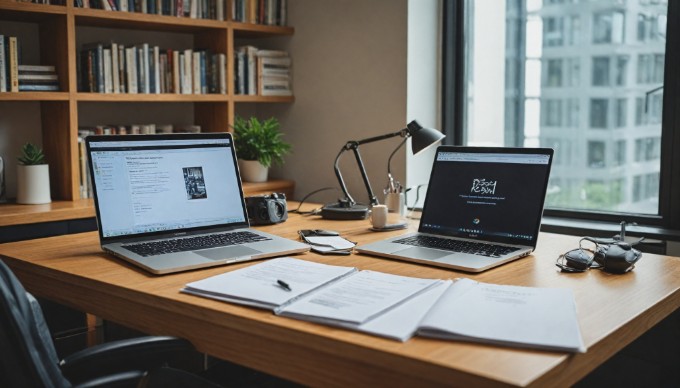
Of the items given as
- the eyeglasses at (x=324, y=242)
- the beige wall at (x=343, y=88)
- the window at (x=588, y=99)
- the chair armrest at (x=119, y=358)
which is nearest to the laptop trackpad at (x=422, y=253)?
the eyeglasses at (x=324, y=242)

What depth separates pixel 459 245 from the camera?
6.81 ft

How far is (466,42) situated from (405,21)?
346 mm

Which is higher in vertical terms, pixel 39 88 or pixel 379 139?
pixel 39 88

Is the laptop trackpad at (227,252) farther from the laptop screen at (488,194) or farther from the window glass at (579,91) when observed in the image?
the window glass at (579,91)

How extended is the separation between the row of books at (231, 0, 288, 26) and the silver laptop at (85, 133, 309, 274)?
157 cm

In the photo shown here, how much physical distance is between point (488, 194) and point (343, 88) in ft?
5.60

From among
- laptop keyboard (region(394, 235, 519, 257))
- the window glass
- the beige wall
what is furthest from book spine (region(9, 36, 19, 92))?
the window glass

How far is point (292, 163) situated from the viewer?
13.1 ft

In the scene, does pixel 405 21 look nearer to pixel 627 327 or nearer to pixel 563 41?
pixel 563 41

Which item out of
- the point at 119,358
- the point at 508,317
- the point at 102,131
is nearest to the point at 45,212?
the point at 102,131

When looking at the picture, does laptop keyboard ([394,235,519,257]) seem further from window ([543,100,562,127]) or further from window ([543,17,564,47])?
window ([543,17,564,47])

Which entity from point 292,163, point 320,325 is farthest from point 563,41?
point 320,325

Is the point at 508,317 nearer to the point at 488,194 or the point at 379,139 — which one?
the point at 488,194

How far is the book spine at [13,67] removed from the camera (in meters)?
2.96
